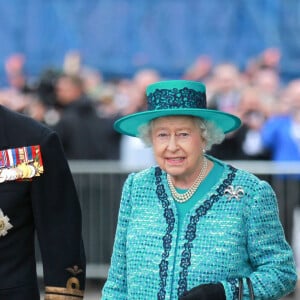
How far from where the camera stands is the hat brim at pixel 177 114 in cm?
464

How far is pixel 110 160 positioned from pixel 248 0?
7.13 metres

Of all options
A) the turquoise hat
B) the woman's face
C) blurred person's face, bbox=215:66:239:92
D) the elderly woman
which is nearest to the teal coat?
the elderly woman

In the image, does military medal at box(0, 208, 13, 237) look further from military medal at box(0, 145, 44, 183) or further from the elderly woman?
the elderly woman

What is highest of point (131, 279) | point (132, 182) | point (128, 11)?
point (128, 11)

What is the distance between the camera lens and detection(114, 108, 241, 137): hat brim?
464cm

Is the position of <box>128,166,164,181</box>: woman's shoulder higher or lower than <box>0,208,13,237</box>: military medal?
higher

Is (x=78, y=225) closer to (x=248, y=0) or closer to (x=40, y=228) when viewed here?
(x=40, y=228)

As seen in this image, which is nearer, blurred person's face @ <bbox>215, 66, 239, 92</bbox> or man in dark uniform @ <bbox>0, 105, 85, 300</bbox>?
man in dark uniform @ <bbox>0, 105, 85, 300</bbox>

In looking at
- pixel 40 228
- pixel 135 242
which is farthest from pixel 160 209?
pixel 40 228

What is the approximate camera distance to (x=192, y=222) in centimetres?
459

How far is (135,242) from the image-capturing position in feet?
15.2

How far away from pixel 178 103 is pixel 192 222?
503mm

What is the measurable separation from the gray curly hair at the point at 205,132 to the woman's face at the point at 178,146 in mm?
24

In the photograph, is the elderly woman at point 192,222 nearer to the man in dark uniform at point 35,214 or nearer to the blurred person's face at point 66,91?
the man in dark uniform at point 35,214
